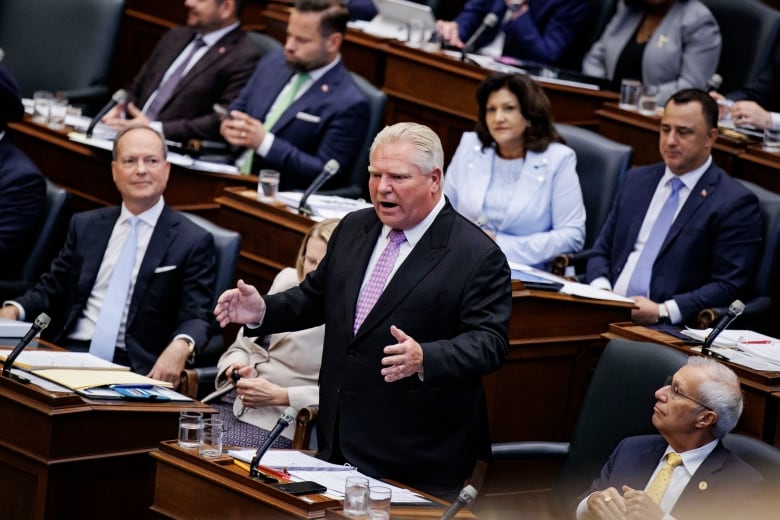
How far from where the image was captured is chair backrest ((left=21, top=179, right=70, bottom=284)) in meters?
4.41

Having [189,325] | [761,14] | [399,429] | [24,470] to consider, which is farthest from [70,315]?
[761,14]

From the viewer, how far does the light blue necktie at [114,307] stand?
3.96 metres

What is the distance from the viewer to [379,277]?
313 centimetres

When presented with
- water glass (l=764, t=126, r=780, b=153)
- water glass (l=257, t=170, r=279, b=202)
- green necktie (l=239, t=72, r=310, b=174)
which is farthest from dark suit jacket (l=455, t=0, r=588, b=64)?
water glass (l=257, t=170, r=279, b=202)

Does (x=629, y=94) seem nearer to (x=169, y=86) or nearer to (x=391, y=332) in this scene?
(x=169, y=86)

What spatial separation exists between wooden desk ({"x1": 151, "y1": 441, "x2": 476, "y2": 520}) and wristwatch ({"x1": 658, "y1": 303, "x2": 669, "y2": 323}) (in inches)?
53.8

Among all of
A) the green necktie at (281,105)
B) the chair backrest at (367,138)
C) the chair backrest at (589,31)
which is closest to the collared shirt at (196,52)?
the green necktie at (281,105)

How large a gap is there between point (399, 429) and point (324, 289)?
0.39m

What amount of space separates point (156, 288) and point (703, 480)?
67.4 inches

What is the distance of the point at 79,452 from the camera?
10.6ft

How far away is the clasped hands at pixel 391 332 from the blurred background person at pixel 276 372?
0.50 meters

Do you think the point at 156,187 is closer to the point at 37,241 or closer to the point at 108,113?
the point at 37,241

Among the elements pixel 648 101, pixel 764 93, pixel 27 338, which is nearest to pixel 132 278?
pixel 27 338

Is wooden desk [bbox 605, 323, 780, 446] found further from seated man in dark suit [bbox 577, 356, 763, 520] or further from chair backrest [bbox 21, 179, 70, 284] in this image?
chair backrest [bbox 21, 179, 70, 284]
